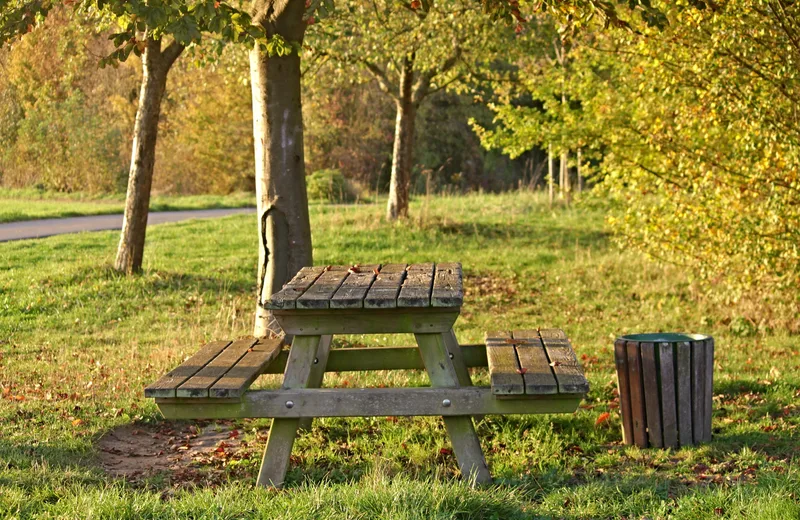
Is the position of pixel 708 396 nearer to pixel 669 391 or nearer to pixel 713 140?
pixel 669 391

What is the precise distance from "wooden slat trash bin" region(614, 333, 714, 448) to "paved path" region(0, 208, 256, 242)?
1413 centimetres

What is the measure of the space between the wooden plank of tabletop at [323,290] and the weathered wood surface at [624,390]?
1.78m

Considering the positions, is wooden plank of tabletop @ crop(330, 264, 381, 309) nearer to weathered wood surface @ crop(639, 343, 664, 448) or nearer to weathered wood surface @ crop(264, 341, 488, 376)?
weathered wood surface @ crop(264, 341, 488, 376)

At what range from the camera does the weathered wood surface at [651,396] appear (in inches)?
227

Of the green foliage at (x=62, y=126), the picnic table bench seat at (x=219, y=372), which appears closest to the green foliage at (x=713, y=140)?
the picnic table bench seat at (x=219, y=372)

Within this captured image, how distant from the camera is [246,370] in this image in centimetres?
527

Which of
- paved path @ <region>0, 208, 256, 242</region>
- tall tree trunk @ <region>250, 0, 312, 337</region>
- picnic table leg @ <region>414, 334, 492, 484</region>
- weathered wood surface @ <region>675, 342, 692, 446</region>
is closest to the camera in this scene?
picnic table leg @ <region>414, 334, 492, 484</region>

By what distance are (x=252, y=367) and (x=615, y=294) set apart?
877 centimetres

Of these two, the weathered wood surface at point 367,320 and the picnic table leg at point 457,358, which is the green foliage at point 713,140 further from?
the weathered wood surface at point 367,320

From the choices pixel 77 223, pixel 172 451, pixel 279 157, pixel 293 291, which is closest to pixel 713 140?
pixel 279 157

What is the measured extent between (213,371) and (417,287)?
47.9 inches

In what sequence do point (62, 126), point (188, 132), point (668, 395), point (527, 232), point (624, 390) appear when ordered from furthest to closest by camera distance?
point (188, 132), point (62, 126), point (527, 232), point (624, 390), point (668, 395)

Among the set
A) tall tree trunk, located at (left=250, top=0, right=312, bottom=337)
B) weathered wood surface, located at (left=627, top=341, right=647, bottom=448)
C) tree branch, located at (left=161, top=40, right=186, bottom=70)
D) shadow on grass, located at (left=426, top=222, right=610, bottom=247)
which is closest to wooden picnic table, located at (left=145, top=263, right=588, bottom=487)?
weathered wood surface, located at (left=627, top=341, right=647, bottom=448)

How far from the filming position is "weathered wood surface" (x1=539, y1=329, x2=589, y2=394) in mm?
4703
